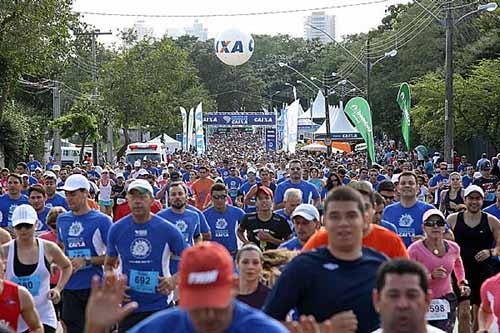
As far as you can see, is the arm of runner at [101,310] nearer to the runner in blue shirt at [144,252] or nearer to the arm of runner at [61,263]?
the runner in blue shirt at [144,252]

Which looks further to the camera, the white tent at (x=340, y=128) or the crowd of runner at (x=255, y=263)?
the white tent at (x=340, y=128)

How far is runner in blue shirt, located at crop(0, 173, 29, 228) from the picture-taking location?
44.0 ft

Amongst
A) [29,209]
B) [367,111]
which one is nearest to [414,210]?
[29,209]

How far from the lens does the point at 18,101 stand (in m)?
58.4

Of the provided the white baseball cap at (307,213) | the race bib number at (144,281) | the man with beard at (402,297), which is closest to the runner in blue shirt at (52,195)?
the race bib number at (144,281)

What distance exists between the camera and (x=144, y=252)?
827 cm

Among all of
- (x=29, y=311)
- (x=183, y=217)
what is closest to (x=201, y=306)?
(x=29, y=311)

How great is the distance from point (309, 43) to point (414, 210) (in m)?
147

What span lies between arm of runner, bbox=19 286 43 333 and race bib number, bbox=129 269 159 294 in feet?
5.52

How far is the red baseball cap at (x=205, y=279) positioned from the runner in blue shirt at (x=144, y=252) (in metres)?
4.75

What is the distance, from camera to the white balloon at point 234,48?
3459 centimetres

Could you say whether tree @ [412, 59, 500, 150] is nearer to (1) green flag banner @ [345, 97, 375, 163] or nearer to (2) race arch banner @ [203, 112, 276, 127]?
(1) green flag banner @ [345, 97, 375, 163]

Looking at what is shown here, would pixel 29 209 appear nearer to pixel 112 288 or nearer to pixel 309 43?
pixel 112 288

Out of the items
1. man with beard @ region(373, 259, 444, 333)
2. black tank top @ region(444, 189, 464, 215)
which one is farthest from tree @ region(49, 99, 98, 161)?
man with beard @ region(373, 259, 444, 333)
